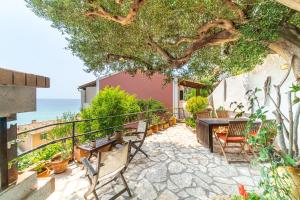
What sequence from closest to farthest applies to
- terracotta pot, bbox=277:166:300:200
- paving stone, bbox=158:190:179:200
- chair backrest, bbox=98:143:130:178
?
terracotta pot, bbox=277:166:300:200, chair backrest, bbox=98:143:130:178, paving stone, bbox=158:190:179:200

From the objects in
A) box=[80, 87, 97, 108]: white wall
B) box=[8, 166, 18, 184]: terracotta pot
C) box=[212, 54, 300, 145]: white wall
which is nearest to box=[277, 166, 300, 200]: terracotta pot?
box=[212, 54, 300, 145]: white wall

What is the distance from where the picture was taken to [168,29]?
5.11m

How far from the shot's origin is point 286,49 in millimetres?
3758

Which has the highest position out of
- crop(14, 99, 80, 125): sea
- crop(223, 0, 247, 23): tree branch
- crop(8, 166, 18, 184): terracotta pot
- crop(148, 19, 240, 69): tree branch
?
crop(223, 0, 247, 23): tree branch

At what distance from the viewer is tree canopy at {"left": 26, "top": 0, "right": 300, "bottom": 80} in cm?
358

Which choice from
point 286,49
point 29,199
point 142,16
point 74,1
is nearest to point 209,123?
point 286,49

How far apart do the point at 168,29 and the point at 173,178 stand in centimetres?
353

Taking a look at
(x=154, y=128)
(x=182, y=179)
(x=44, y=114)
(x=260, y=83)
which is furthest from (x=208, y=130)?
(x=44, y=114)

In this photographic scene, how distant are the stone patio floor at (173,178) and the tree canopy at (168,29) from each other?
252 centimetres

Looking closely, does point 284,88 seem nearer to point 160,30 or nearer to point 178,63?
point 178,63

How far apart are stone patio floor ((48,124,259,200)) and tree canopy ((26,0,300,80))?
8.28 ft

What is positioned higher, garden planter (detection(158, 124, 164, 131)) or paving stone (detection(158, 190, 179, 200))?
garden planter (detection(158, 124, 164, 131))

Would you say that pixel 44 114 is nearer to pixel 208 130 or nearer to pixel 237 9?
pixel 208 130

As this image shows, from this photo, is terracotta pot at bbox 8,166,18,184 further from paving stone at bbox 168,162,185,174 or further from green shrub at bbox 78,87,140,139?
green shrub at bbox 78,87,140,139
